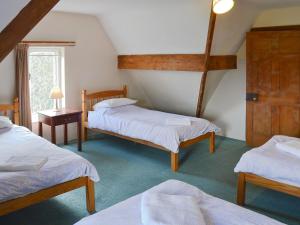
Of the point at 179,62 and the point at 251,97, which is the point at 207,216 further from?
the point at 251,97

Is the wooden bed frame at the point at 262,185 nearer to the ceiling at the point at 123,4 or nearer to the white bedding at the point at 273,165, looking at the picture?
the white bedding at the point at 273,165

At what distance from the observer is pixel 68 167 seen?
2.83 m

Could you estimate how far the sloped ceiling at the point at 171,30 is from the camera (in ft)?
13.3

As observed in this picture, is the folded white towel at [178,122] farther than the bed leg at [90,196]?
Yes

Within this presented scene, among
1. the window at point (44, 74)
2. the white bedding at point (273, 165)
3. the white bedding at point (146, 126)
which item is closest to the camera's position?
the white bedding at point (273, 165)

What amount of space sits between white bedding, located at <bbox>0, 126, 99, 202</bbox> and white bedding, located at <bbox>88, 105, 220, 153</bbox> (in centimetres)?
143

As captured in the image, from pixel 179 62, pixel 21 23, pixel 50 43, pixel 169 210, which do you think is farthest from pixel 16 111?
pixel 169 210

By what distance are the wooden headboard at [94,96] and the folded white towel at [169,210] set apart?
349cm

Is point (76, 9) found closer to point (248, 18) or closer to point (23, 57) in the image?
point (23, 57)

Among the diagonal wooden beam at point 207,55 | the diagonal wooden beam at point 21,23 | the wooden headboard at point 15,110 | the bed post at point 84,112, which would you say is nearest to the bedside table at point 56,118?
the wooden headboard at point 15,110

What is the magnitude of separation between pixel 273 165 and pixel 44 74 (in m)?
3.73

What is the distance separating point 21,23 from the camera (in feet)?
6.57

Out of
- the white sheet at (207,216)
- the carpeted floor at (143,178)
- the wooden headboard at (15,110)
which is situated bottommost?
the carpeted floor at (143,178)

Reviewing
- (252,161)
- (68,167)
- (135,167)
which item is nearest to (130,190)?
(135,167)
